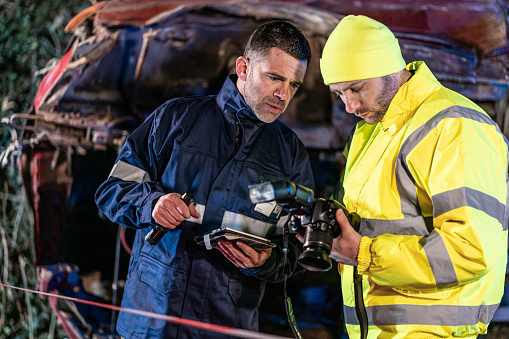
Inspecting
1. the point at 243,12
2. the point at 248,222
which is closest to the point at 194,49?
the point at 243,12

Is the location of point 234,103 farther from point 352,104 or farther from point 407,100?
point 407,100

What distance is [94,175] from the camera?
2590 mm

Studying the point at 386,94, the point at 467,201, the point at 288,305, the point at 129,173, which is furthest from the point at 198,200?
the point at 467,201

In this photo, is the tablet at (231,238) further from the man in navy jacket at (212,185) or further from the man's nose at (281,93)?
the man's nose at (281,93)

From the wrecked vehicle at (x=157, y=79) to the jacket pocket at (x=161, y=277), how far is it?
79 centimetres

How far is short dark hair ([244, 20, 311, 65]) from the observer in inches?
76.9

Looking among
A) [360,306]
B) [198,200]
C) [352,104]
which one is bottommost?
[360,306]

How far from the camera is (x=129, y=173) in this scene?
6.38 ft

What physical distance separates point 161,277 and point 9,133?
1.57 meters

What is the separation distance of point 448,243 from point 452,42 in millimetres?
1329

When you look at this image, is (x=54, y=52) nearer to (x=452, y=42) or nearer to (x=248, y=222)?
(x=248, y=222)

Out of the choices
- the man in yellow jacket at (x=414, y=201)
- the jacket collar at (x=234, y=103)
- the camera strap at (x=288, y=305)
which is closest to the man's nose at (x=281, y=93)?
the jacket collar at (x=234, y=103)

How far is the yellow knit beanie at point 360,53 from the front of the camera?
157 centimetres

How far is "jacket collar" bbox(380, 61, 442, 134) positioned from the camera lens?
45 centimetres
